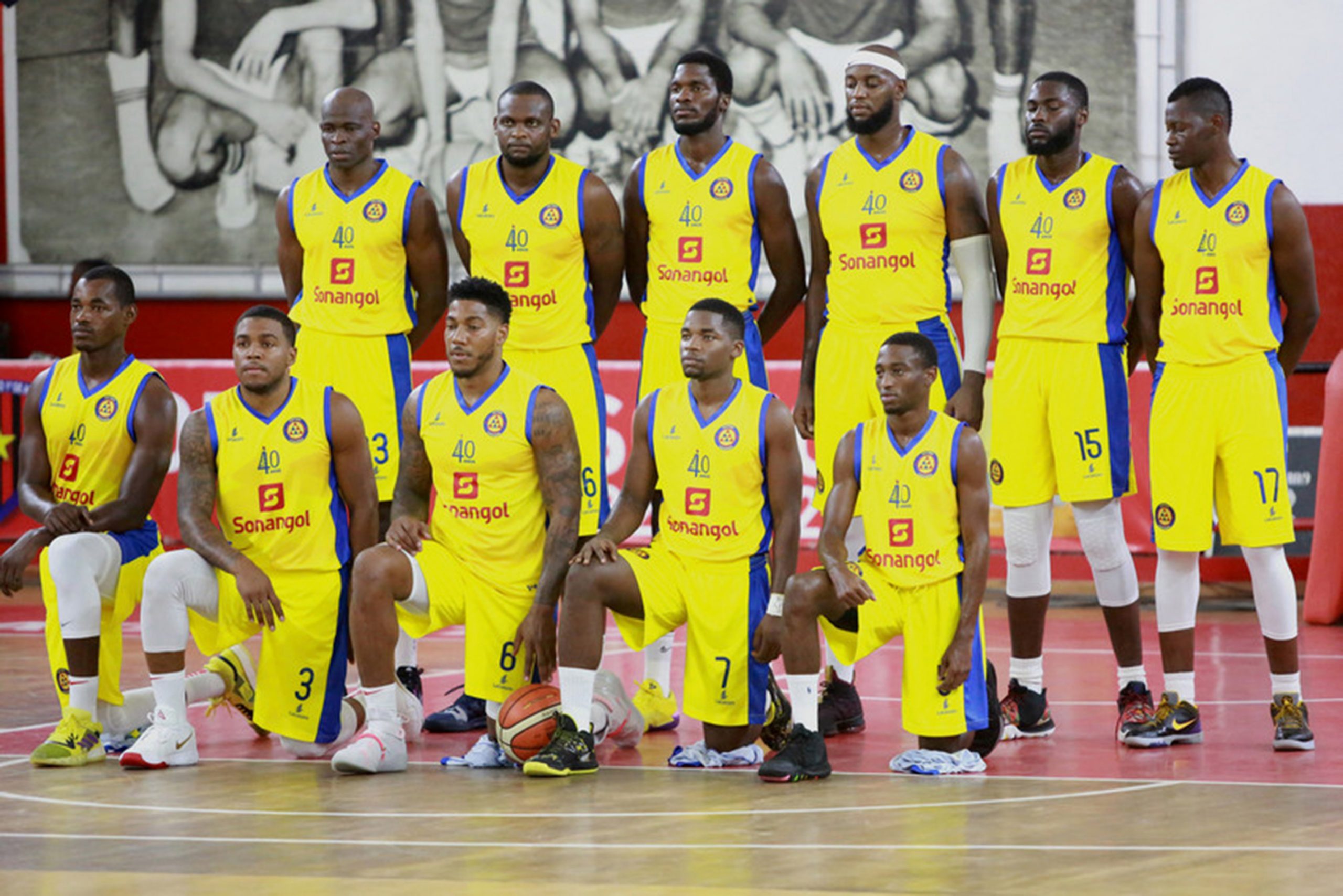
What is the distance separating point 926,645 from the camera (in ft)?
18.5

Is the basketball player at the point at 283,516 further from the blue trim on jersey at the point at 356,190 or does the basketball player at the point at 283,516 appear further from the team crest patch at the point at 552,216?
the team crest patch at the point at 552,216

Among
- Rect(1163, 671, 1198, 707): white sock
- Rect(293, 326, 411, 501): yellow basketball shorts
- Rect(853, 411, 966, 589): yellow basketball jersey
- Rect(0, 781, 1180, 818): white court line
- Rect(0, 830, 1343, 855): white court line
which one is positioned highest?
Rect(293, 326, 411, 501): yellow basketball shorts

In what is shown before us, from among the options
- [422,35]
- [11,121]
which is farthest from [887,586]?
[11,121]

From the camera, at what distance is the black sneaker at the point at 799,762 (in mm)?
5430

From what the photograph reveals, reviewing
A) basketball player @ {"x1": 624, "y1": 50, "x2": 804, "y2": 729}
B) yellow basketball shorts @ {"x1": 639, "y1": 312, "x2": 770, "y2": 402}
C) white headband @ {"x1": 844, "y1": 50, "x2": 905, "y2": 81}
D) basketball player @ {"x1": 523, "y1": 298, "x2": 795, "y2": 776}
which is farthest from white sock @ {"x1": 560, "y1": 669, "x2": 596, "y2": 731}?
white headband @ {"x1": 844, "y1": 50, "x2": 905, "y2": 81}

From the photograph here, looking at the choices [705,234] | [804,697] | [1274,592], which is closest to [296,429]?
[705,234]

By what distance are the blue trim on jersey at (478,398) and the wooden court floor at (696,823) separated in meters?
1.11

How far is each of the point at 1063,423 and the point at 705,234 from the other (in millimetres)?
1403

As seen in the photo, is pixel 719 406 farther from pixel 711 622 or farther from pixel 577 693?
pixel 577 693

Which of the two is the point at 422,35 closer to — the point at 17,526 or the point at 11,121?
the point at 11,121

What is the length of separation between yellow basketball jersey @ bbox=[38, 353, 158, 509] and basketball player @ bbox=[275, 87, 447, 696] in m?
0.78

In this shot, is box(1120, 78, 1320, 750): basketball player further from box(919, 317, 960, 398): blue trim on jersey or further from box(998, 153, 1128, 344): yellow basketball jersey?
box(919, 317, 960, 398): blue trim on jersey

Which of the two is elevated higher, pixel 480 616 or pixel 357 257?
pixel 357 257

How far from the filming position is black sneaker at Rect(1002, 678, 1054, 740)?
6219mm
